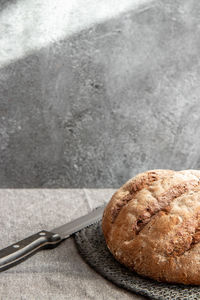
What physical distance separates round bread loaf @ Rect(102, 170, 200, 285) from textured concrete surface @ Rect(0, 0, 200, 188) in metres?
0.73

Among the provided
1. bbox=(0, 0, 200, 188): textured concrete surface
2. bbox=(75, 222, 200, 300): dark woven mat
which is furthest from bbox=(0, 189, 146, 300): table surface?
bbox=(0, 0, 200, 188): textured concrete surface

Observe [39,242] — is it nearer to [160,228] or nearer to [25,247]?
[25,247]

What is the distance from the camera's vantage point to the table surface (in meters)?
0.90

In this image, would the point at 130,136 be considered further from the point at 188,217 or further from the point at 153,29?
the point at 188,217

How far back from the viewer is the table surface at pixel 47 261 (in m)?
0.90

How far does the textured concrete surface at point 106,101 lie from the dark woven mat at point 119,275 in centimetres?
67

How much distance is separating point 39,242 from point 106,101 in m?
0.88

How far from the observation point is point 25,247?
995 millimetres

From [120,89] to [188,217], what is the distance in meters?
0.95

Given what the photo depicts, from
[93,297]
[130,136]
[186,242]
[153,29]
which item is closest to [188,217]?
[186,242]

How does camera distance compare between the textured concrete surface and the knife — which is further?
the textured concrete surface

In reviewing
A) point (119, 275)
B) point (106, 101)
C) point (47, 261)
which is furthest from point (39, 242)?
point (106, 101)

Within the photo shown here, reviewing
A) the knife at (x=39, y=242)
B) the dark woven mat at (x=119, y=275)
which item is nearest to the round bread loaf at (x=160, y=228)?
the dark woven mat at (x=119, y=275)

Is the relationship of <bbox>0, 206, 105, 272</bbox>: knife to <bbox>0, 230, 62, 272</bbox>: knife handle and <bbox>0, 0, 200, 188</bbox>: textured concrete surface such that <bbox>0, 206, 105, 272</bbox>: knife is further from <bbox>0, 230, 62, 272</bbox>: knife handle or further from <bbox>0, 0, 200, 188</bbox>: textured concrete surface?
<bbox>0, 0, 200, 188</bbox>: textured concrete surface
